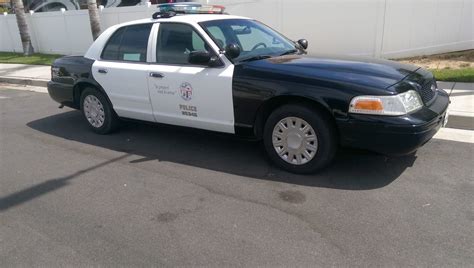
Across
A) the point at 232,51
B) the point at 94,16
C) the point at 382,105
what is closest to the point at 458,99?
the point at 382,105

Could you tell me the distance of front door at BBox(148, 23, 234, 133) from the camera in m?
4.78

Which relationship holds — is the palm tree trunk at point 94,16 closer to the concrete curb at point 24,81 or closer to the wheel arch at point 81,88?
the concrete curb at point 24,81

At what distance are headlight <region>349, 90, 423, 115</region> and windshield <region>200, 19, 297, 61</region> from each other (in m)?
1.41

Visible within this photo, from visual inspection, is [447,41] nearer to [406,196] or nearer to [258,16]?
[258,16]

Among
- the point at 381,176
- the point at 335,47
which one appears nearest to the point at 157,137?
the point at 381,176

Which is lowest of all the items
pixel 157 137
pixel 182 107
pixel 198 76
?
pixel 157 137

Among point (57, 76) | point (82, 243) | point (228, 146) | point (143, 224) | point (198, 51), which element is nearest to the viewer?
point (82, 243)

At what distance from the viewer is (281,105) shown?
450cm

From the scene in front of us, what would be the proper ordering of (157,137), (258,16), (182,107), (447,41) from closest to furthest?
(182,107), (157,137), (447,41), (258,16)

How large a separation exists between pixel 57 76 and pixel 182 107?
2.63 meters

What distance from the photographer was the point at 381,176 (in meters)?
4.36

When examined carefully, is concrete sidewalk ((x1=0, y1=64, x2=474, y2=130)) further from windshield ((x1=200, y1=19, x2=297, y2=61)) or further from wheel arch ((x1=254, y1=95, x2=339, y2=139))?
wheel arch ((x1=254, y1=95, x2=339, y2=139))

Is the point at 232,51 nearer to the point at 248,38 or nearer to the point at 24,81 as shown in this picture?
the point at 248,38

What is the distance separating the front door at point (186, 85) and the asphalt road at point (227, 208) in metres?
0.49
